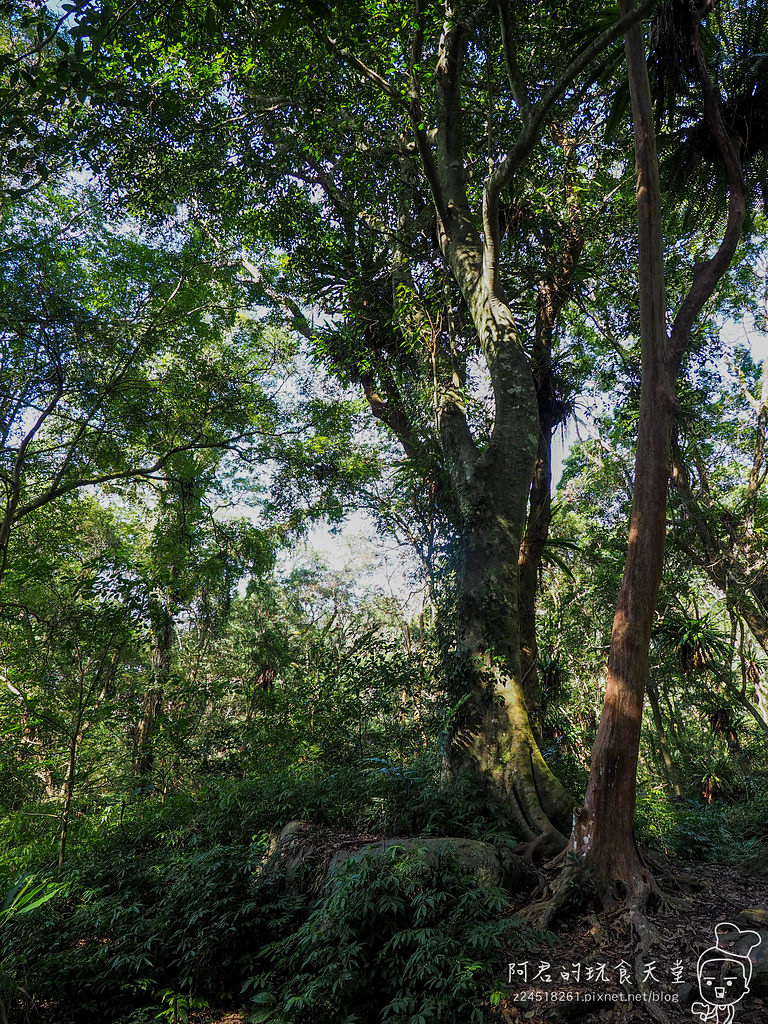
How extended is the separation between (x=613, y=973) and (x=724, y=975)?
548 mm

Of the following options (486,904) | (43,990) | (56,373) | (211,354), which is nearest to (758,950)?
(486,904)

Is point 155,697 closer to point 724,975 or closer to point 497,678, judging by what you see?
point 497,678

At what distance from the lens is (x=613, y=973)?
3.01 m

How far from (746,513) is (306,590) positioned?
1500 cm

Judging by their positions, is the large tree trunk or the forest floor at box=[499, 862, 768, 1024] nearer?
the forest floor at box=[499, 862, 768, 1024]

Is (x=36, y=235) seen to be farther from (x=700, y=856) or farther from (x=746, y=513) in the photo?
(x=746, y=513)

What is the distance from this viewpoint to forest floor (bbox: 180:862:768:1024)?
274 centimetres

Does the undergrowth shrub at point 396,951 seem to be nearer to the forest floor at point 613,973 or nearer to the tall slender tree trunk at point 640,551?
the forest floor at point 613,973

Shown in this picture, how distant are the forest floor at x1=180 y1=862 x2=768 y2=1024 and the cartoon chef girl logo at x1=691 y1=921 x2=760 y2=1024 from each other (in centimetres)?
3

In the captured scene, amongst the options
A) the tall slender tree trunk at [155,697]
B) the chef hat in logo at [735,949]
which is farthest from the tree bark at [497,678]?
the tall slender tree trunk at [155,697]

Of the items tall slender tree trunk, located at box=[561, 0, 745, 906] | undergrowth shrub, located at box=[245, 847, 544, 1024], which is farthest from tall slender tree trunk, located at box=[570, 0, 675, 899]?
undergrowth shrub, located at box=[245, 847, 544, 1024]

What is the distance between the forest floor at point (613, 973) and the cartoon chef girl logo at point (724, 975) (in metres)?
0.03

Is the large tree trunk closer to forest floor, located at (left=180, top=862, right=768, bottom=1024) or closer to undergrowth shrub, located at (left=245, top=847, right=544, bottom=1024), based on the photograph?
forest floor, located at (left=180, top=862, right=768, bottom=1024)

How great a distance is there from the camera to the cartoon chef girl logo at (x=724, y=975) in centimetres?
266
